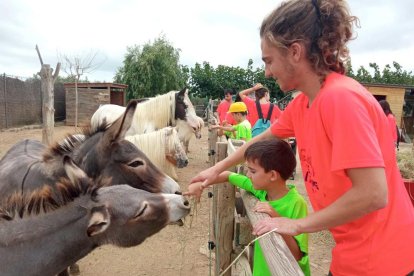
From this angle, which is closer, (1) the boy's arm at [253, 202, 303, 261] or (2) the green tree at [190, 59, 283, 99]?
(1) the boy's arm at [253, 202, 303, 261]

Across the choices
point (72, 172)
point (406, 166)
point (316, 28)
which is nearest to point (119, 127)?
point (72, 172)

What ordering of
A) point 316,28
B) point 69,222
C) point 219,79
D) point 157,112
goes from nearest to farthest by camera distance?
point 316,28, point 69,222, point 157,112, point 219,79

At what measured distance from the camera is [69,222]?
73.3 inches

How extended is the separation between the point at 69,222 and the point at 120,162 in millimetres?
1147

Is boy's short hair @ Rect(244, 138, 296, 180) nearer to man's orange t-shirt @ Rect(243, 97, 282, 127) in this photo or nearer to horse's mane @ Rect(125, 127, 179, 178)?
horse's mane @ Rect(125, 127, 179, 178)

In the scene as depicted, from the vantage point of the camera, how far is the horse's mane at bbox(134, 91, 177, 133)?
816 cm

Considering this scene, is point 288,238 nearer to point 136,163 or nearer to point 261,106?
point 136,163

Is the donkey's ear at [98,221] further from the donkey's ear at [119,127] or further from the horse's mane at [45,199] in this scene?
the donkey's ear at [119,127]

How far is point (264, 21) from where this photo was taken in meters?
1.39

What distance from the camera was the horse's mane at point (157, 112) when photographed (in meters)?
8.16

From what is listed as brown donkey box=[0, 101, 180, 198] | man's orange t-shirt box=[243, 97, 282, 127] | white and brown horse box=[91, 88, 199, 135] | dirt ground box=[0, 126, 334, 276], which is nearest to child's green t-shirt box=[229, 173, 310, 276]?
brown donkey box=[0, 101, 180, 198]

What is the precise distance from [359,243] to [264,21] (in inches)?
37.7

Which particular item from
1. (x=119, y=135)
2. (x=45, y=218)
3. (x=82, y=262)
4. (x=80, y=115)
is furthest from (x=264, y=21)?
(x=80, y=115)

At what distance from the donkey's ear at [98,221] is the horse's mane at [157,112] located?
6.26 m
